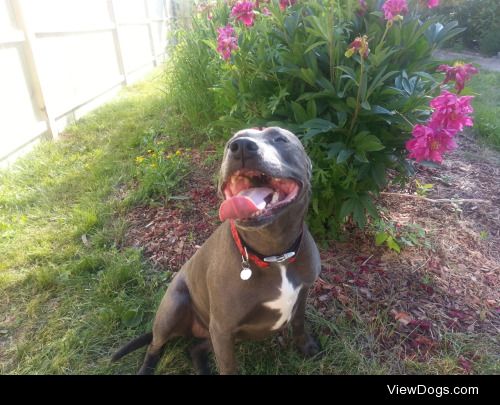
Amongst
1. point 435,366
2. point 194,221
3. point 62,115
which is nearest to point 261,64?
point 194,221

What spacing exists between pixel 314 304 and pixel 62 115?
5.23 metres

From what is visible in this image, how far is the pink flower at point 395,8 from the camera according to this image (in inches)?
79.4

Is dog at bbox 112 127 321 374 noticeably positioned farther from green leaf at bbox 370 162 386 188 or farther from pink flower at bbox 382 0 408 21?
pink flower at bbox 382 0 408 21

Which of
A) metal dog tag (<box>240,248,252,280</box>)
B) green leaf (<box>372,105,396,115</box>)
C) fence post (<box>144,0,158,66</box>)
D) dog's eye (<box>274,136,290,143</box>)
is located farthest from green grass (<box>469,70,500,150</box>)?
fence post (<box>144,0,158,66</box>)

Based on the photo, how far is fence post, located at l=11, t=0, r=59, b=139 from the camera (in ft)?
16.2

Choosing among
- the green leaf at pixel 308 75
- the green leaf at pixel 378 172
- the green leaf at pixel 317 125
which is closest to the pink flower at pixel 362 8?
the green leaf at pixel 308 75

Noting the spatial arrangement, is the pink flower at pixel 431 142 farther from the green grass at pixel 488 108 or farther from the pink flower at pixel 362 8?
the green grass at pixel 488 108

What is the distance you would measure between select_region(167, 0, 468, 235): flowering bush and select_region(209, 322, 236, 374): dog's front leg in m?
1.19

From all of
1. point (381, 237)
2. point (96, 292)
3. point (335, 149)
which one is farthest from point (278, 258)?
point (96, 292)

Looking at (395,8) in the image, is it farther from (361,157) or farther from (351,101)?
(361,157)

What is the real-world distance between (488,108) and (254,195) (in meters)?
5.98

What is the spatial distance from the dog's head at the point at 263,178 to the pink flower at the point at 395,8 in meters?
0.88

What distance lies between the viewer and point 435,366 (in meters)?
2.20

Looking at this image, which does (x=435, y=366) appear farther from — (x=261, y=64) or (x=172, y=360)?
(x=261, y=64)
